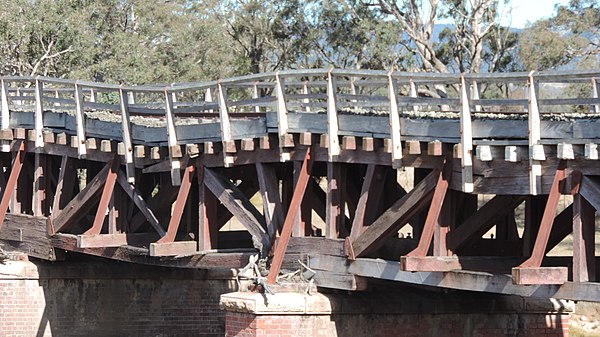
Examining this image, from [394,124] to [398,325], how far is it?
3998 millimetres

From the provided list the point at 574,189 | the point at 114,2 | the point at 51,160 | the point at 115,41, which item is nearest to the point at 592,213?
the point at 574,189

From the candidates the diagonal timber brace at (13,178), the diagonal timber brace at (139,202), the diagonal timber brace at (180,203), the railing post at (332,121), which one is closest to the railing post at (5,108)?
the diagonal timber brace at (13,178)

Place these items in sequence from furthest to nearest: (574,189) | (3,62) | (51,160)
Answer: (3,62), (51,160), (574,189)

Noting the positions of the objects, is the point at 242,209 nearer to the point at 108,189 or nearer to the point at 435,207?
the point at 108,189

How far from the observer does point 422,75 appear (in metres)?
15.2

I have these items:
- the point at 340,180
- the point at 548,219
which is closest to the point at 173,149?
the point at 340,180

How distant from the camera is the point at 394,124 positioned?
623 inches

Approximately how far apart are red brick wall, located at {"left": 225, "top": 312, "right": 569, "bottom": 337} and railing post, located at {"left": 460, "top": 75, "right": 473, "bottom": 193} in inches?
146

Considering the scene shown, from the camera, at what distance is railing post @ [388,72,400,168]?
15.8m

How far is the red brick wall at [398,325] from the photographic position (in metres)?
17.4

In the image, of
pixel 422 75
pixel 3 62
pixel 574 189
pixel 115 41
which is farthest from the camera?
pixel 115 41

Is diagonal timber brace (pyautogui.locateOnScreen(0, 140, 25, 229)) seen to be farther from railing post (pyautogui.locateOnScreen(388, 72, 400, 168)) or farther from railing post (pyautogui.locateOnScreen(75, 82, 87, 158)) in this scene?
railing post (pyautogui.locateOnScreen(388, 72, 400, 168))

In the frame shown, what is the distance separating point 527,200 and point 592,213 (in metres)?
2.00

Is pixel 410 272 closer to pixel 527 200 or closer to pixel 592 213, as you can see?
pixel 527 200
